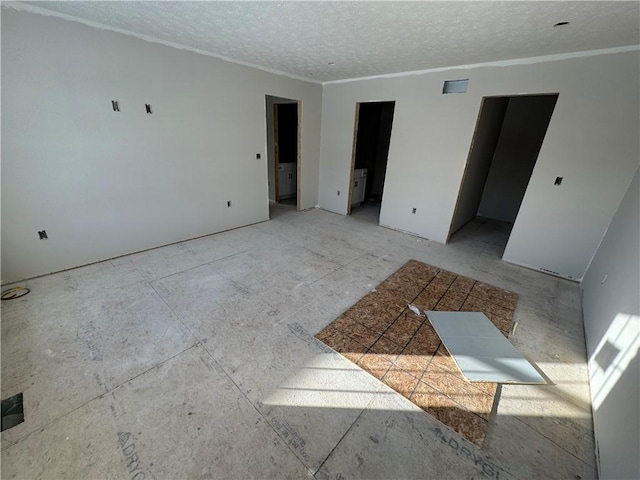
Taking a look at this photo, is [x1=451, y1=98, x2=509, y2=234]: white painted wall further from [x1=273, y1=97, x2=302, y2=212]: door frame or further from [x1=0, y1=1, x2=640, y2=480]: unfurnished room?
[x1=273, y1=97, x2=302, y2=212]: door frame

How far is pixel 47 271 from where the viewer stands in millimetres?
2807

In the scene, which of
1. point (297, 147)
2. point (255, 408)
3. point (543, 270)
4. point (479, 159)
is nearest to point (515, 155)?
point (479, 159)

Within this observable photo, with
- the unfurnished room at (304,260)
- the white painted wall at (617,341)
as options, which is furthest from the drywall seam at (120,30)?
the white painted wall at (617,341)

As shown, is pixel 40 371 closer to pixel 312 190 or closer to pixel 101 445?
pixel 101 445

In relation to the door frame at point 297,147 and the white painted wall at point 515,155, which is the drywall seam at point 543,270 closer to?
the white painted wall at point 515,155

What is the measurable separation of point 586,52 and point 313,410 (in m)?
4.38

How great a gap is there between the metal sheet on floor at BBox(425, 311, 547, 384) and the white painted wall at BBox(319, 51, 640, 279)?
6.24 ft

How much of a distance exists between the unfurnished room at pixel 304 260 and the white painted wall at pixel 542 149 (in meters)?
0.02

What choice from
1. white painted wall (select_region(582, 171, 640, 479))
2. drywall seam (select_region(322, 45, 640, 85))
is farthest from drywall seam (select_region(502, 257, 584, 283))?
drywall seam (select_region(322, 45, 640, 85))

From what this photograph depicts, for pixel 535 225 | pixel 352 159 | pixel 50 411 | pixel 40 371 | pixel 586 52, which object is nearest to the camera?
pixel 50 411

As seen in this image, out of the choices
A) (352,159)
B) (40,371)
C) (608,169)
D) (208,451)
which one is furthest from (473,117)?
(40,371)

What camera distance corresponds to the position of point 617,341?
1678 millimetres

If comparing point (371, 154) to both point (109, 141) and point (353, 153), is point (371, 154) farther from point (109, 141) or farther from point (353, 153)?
point (109, 141)

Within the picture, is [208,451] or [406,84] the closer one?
[208,451]
